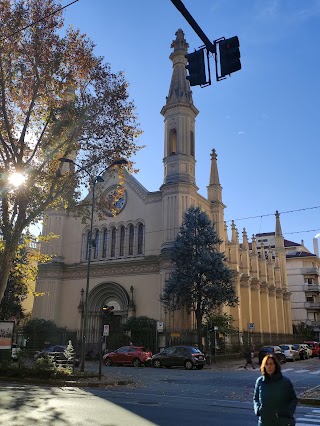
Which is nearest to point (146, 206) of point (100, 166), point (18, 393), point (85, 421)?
point (100, 166)

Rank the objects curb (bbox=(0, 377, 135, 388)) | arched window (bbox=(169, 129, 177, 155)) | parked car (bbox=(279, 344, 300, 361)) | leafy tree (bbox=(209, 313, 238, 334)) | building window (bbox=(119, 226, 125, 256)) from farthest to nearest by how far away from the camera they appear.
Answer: building window (bbox=(119, 226, 125, 256)), arched window (bbox=(169, 129, 177, 155)), parked car (bbox=(279, 344, 300, 361)), leafy tree (bbox=(209, 313, 238, 334)), curb (bbox=(0, 377, 135, 388))

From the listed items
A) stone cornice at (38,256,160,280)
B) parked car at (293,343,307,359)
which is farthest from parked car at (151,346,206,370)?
parked car at (293,343,307,359)

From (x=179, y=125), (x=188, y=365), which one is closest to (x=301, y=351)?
(x=188, y=365)

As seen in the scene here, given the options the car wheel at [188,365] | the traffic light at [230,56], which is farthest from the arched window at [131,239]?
the traffic light at [230,56]

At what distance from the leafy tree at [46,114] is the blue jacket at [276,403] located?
1475 cm

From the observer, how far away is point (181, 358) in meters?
26.5

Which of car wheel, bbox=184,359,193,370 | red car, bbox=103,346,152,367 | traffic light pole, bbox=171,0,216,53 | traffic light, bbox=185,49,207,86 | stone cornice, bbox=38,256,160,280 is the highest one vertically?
stone cornice, bbox=38,256,160,280

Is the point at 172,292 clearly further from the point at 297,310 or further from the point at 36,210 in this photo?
the point at 297,310

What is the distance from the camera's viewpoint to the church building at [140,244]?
36.3 meters

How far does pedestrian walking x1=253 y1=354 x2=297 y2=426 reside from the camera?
15.9ft

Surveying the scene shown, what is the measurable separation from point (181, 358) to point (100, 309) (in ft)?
42.1

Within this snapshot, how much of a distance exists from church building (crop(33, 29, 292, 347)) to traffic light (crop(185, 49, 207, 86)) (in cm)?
2672

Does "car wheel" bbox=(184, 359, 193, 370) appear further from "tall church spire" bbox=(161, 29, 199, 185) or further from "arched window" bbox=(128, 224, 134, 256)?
"tall church spire" bbox=(161, 29, 199, 185)

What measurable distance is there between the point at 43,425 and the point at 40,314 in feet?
110
